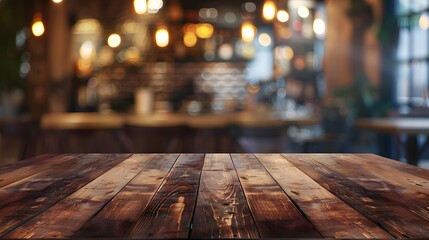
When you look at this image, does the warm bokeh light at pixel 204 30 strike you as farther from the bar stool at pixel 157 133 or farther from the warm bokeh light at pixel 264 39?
the bar stool at pixel 157 133

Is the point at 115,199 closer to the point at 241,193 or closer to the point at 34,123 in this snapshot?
the point at 241,193

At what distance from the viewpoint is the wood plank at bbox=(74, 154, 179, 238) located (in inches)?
42.5

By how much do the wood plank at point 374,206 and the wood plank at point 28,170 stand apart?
39.1 inches

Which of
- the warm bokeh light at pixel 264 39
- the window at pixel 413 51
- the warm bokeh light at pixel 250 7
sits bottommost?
the window at pixel 413 51

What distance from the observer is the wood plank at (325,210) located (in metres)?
1.07

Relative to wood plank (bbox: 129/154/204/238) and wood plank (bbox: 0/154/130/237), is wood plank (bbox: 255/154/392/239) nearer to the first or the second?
wood plank (bbox: 129/154/204/238)

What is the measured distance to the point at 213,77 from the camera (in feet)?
34.1

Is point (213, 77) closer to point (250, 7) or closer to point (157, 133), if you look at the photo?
point (250, 7)

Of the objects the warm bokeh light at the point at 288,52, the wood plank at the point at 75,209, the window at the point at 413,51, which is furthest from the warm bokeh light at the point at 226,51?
the wood plank at the point at 75,209

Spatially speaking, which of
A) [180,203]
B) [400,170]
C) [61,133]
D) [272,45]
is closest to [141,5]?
[61,133]

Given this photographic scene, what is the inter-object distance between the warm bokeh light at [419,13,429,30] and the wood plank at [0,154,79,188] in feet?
17.8

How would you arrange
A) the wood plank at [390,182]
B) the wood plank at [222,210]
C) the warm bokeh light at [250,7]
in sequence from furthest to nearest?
the warm bokeh light at [250,7]
the wood plank at [390,182]
the wood plank at [222,210]

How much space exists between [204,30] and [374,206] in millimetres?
9538

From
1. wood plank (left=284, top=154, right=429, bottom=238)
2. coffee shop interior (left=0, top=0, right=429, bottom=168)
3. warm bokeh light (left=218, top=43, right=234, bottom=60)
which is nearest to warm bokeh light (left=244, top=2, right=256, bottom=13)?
coffee shop interior (left=0, top=0, right=429, bottom=168)
